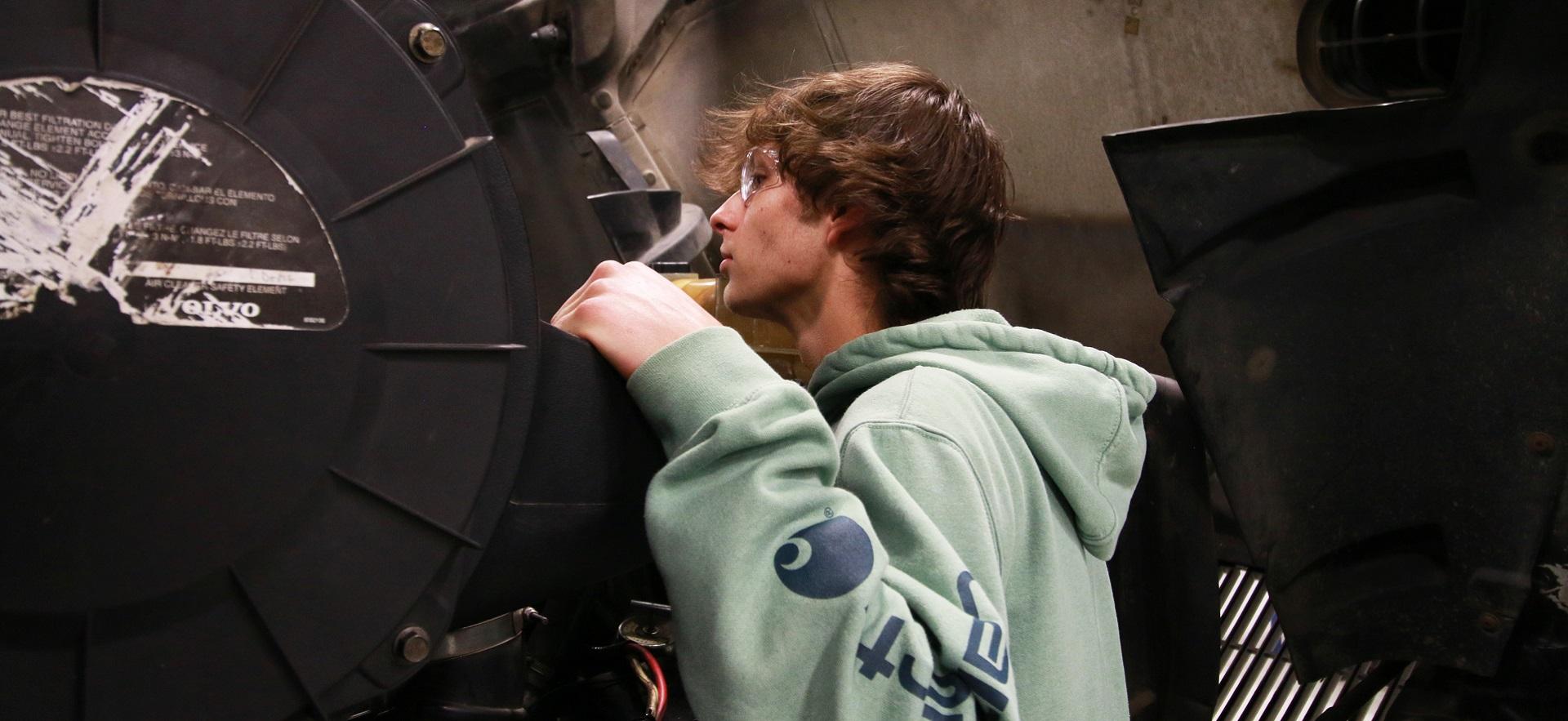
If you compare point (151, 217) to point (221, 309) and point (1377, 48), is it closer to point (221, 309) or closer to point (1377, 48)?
Answer: point (221, 309)

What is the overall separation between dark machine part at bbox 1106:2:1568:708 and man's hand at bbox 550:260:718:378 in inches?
27.5

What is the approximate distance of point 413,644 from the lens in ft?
2.84

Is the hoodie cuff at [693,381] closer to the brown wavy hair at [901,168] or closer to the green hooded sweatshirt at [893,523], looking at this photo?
the green hooded sweatshirt at [893,523]

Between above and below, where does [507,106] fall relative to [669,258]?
above

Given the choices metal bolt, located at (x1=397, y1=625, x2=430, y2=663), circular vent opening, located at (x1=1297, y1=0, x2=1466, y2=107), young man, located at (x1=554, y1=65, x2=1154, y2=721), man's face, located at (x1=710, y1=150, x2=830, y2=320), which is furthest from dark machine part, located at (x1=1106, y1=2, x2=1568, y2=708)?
metal bolt, located at (x1=397, y1=625, x2=430, y2=663)

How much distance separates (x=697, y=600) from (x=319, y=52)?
480 mm

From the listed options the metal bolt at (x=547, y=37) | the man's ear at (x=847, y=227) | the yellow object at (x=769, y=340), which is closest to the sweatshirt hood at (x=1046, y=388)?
the man's ear at (x=847, y=227)

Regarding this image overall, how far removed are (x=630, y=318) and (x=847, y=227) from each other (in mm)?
317

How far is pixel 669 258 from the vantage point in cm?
203

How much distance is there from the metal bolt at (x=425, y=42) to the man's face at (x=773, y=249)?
409mm

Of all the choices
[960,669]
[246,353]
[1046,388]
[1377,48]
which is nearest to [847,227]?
[1046,388]

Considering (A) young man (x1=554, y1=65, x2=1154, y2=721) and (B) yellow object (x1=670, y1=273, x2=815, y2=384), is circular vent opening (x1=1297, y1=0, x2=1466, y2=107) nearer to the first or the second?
(A) young man (x1=554, y1=65, x2=1154, y2=721)

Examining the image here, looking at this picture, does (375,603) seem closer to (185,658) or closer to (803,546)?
(185,658)

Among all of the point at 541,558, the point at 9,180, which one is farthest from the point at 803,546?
the point at 9,180
